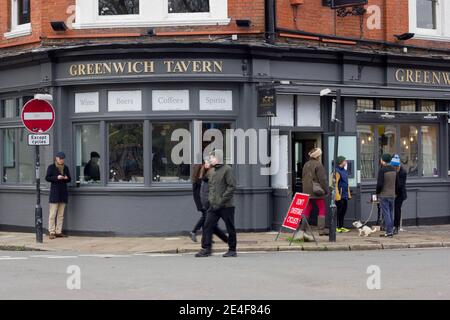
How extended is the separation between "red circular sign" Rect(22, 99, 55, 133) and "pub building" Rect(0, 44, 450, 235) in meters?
1.52

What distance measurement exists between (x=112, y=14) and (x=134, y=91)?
208cm

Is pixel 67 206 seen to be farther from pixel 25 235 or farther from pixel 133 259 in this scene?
pixel 133 259

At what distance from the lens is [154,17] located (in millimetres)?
17656

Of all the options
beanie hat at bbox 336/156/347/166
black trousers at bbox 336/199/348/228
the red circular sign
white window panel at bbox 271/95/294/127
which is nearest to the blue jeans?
black trousers at bbox 336/199/348/228

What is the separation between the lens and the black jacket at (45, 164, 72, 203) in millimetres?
17141

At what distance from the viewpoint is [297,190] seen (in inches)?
754

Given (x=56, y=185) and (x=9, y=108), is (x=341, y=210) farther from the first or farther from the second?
(x=9, y=108)

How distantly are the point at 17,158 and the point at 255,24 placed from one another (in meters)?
7.23

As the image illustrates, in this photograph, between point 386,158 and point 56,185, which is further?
point 56,185

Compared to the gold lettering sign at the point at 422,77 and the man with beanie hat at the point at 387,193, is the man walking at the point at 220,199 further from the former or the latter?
the gold lettering sign at the point at 422,77

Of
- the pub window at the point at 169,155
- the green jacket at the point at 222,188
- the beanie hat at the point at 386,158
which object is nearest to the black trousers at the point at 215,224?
the green jacket at the point at 222,188

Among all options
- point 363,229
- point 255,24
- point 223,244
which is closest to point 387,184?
point 363,229
